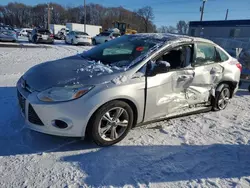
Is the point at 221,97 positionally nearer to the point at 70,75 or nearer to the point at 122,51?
the point at 122,51

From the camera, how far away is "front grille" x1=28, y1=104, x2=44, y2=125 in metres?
2.73

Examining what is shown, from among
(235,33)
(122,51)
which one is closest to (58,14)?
(235,33)

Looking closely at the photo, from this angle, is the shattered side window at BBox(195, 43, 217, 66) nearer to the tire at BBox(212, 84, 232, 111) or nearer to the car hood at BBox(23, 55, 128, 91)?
the tire at BBox(212, 84, 232, 111)

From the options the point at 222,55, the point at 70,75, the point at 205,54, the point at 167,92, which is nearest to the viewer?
the point at 70,75

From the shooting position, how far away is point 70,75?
9.67ft

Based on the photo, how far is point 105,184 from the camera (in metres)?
2.35

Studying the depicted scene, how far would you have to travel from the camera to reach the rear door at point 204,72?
383cm

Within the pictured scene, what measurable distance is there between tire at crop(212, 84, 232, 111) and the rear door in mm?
228

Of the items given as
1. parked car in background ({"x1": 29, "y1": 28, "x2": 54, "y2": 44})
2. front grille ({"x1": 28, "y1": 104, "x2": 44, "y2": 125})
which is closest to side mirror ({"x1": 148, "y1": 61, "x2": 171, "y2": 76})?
front grille ({"x1": 28, "y1": 104, "x2": 44, "y2": 125})

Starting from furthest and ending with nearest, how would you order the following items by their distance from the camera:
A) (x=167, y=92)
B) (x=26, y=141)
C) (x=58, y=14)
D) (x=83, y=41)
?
(x=58, y=14), (x=83, y=41), (x=167, y=92), (x=26, y=141)

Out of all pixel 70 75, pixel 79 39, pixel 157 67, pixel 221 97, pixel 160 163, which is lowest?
pixel 160 163

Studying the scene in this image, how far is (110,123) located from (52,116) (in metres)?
0.78

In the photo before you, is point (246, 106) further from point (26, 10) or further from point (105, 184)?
Answer: point (26, 10)

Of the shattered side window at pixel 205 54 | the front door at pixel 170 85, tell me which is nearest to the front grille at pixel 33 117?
the front door at pixel 170 85
